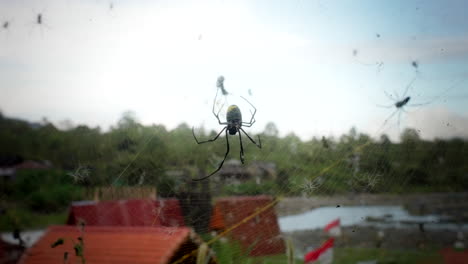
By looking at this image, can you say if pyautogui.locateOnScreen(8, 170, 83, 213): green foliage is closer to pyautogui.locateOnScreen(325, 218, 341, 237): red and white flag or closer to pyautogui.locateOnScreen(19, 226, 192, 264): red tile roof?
pyautogui.locateOnScreen(19, 226, 192, 264): red tile roof

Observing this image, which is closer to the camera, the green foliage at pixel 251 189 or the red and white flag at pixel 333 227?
the green foliage at pixel 251 189

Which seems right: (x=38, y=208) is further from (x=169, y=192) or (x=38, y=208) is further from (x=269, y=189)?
(x=269, y=189)

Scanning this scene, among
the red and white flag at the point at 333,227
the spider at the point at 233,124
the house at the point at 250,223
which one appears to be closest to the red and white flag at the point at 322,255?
the red and white flag at the point at 333,227

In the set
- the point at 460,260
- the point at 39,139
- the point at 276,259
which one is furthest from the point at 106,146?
the point at 460,260

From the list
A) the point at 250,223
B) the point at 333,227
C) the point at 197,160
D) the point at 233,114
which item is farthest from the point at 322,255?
the point at 233,114

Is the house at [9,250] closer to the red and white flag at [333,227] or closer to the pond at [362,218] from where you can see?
the pond at [362,218]

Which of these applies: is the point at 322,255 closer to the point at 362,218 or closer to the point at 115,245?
the point at 362,218
